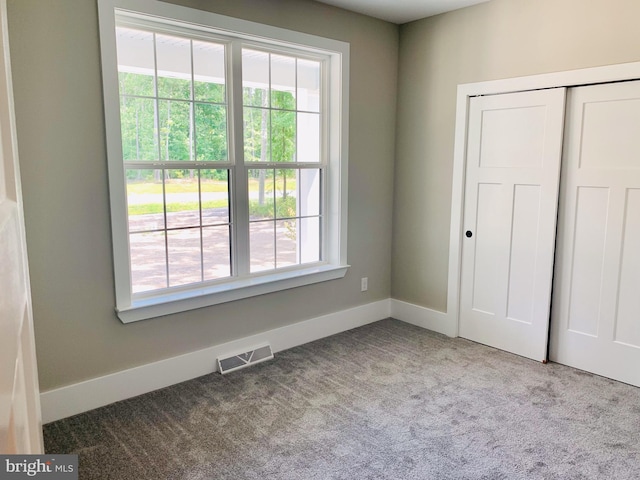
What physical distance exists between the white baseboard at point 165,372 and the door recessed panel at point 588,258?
5.78 ft

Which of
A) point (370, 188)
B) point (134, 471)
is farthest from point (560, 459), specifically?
point (370, 188)

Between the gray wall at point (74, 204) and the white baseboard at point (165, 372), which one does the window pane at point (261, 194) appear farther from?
the white baseboard at point (165, 372)

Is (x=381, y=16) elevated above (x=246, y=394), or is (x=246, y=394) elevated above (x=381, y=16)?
(x=381, y=16)

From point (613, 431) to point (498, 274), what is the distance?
136 cm

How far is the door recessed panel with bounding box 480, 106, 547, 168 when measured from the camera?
334 cm

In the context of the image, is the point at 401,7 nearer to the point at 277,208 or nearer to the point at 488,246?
the point at 277,208

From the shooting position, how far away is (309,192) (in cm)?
388

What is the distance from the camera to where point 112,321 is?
9.23 ft

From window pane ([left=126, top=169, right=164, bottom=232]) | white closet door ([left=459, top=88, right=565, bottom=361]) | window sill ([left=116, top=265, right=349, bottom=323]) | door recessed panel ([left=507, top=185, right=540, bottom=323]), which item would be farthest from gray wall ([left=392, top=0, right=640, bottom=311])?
window pane ([left=126, top=169, right=164, bottom=232])

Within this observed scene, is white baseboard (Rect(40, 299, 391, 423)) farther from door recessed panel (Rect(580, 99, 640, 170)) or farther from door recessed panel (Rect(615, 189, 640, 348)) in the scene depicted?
door recessed panel (Rect(580, 99, 640, 170))

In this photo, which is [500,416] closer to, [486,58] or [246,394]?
[246,394]

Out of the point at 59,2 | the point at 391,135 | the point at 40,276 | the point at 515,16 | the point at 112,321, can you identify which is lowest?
the point at 112,321

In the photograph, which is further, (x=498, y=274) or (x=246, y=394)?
(x=498, y=274)

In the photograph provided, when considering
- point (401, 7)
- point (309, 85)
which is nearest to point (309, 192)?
point (309, 85)
